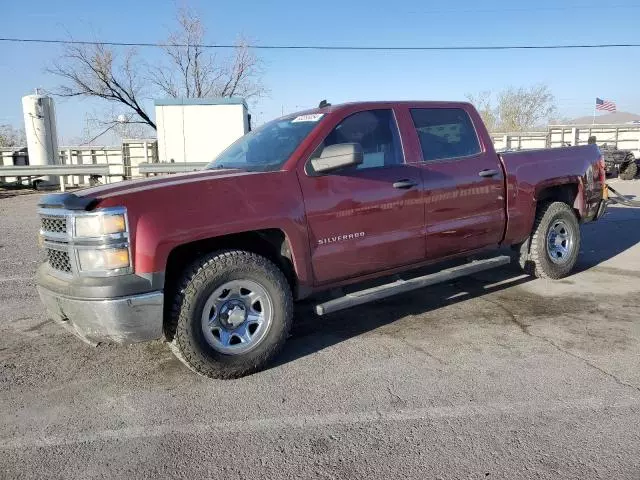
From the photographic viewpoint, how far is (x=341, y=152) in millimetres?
3793

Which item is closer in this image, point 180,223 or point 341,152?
point 180,223

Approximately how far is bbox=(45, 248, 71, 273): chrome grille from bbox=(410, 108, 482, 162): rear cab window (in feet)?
9.96

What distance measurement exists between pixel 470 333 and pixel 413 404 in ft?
4.62

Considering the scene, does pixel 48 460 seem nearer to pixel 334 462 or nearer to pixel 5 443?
pixel 5 443

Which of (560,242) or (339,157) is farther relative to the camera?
(560,242)

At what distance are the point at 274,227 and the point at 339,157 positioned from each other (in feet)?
2.31

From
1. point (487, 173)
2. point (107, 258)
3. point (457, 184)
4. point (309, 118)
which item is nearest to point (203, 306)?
point (107, 258)

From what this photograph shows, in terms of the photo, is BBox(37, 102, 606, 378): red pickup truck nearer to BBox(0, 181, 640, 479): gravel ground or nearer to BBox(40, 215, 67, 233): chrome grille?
BBox(40, 215, 67, 233): chrome grille

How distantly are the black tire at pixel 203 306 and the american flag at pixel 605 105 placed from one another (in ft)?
113

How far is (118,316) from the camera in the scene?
3.23 m

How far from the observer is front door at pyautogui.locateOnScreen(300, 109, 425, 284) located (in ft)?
13.0

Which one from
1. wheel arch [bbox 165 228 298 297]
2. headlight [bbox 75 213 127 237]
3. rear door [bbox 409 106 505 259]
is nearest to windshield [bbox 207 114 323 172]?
wheel arch [bbox 165 228 298 297]

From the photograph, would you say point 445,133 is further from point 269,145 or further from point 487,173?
point 269,145

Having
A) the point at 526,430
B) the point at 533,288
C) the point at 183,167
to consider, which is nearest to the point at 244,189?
the point at 526,430
